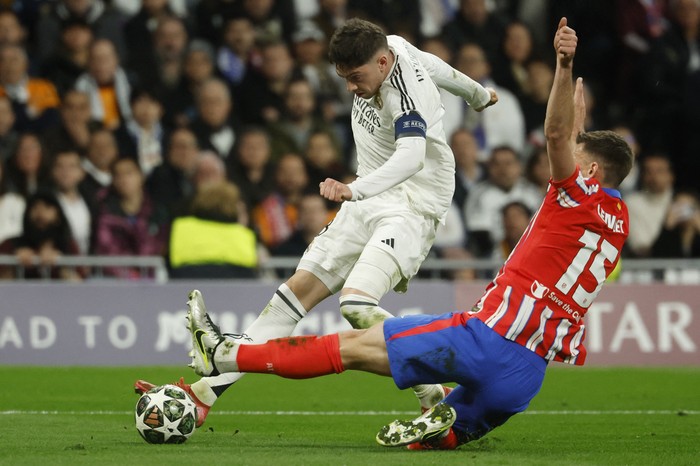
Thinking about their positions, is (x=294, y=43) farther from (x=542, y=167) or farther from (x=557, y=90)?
(x=557, y=90)

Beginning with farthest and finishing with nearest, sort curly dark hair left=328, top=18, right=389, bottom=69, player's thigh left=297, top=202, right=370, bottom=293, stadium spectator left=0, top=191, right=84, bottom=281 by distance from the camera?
1. stadium spectator left=0, top=191, right=84, bottom=281
2. player's thigh left=297, top=202, right=370, bottom=293
3. curly dark hair left=328, top=18, right=389, bottom=69

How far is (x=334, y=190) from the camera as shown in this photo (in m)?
6.95

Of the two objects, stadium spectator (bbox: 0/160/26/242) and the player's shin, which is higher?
stadium spectator (bbox: 0/160/26/242)

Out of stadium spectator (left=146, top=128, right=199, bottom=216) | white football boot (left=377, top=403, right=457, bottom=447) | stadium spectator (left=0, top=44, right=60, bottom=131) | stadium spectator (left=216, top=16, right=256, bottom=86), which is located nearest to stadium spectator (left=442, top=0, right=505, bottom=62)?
stadium spectator (left=216, top=16, right=256, bottom=86)

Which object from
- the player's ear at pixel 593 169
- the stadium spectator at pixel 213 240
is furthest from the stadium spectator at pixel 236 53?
the player's ear at pixel 593 169

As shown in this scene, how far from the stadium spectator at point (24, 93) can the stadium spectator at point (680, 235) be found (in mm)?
7094

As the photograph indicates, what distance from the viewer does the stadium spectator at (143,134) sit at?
1505 cm

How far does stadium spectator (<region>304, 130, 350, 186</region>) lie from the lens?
15.3 meters

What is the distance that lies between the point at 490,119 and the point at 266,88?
2825 millimetres

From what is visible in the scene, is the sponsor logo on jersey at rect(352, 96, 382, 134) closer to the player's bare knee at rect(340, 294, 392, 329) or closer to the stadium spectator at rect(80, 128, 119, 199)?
the player's bare knee at rect(340, 294, 392, 329)

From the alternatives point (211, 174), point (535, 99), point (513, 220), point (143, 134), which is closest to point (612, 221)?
point (513, 220)

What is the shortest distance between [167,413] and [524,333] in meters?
1.97

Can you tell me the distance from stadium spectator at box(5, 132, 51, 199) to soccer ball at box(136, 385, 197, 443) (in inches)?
285

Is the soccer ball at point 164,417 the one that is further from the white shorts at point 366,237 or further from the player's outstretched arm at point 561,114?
the player's outstretched arm at point 561,114
